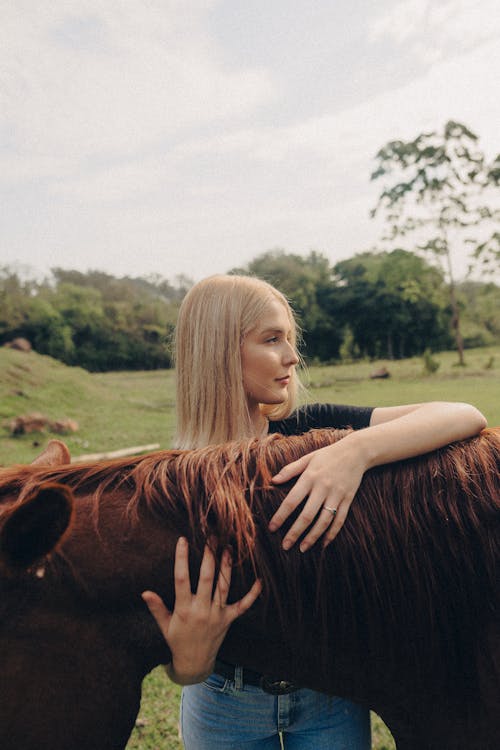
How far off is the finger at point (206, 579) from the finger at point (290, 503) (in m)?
0.17

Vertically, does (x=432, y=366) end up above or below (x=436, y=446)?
below

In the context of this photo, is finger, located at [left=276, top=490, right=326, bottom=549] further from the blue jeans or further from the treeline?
the treeline

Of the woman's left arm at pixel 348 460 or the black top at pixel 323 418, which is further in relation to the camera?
the black top at pixel 323 418

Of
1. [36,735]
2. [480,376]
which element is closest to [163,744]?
[36,735]

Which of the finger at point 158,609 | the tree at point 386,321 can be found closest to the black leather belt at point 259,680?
the finger at point 158,609

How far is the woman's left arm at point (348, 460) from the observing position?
1.22 m

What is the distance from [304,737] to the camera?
5.02 feet

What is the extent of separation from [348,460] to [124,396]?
15.2 meters

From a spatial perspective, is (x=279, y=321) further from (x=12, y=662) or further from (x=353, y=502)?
(x=12, y=662)

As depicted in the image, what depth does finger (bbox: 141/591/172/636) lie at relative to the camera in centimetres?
117

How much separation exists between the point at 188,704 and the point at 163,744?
1.98 metres

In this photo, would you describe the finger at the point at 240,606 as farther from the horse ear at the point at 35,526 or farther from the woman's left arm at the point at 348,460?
the horse ear at the point at 35,526

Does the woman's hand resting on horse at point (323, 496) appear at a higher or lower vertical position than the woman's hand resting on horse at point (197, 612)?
higher

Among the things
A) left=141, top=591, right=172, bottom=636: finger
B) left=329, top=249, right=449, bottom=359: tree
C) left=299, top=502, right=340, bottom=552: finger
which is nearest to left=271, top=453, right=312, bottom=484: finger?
left=299, top=502, right=340, bottom=552: finger
